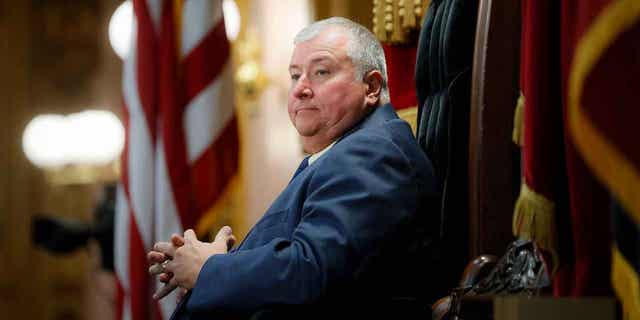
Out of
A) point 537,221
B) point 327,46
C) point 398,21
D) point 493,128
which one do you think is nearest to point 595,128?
point 537,221

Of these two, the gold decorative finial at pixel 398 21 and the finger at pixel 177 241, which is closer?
the finger at pixel 177 241

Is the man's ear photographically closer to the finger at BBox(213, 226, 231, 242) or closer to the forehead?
the forehead

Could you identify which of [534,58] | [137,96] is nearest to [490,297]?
[534,58]

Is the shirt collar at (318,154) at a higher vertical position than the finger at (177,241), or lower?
higher

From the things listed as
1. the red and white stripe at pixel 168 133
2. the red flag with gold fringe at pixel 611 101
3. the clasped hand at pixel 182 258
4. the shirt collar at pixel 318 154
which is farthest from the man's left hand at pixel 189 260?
the red and white stripe at pixel 168 133

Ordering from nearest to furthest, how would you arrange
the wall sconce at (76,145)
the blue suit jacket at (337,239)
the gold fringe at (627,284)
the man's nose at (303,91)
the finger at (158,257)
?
1. the gold fringe at (627,284)
2. the blue suit jacket at (337,239)
3. the finger at (158,257)
4. the man's nose at (303,91)
5. the wall sconce at (76,145)

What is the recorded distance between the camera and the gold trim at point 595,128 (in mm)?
1170

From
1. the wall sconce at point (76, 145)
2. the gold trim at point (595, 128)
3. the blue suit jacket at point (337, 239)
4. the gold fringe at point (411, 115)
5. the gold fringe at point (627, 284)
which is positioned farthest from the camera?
the wall sconce at point (76, 145)

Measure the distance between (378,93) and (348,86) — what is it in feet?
0.29

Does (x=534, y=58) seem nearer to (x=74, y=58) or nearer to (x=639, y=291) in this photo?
(x=639, y=291)

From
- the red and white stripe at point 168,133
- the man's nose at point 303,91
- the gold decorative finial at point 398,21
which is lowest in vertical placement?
the red and white stripe at point 168,133

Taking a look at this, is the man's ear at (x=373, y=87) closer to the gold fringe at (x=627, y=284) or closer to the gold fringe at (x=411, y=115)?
the gold fringe at (x=411, y=115)

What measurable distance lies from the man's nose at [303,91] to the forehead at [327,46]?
49 millimetres

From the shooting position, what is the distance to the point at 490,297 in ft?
6.14
